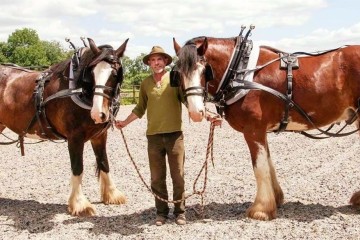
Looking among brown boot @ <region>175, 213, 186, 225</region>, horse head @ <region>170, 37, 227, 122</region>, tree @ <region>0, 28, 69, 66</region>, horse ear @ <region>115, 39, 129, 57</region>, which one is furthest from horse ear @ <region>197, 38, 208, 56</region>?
tree @ <region>0, 28, 69, 66</region>

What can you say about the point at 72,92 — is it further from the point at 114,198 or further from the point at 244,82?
the point at 244,82

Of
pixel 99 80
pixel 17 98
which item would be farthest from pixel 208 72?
pixel 17 98

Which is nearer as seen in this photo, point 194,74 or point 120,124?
point 194,74

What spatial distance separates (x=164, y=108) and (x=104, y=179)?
182 cm

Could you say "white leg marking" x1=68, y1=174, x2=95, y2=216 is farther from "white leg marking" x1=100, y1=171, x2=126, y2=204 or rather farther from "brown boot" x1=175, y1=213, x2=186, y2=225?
"brown boot" x1=175, y1=213, x2=186, y2=225

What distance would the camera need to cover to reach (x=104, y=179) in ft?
20.0

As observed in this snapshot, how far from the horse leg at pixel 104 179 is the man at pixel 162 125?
1162mm

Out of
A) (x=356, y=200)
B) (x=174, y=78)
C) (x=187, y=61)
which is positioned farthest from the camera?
(x=356, y=200)

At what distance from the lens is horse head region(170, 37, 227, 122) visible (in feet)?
14.5

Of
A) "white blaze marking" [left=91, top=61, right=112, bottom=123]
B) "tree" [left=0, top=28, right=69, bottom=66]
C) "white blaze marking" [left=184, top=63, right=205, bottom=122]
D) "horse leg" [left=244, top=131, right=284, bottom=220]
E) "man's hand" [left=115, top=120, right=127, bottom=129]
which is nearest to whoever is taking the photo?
"white blaze marking" [left=184, top=63, right=205, bottom=122]

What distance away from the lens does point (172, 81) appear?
4645 millimetres

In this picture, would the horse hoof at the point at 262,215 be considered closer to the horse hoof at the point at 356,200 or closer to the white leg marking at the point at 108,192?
the horse hoof at the point at 356,200

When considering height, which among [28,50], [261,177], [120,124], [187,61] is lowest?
[261,177]

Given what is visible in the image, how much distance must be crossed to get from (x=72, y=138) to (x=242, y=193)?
8.49ft
